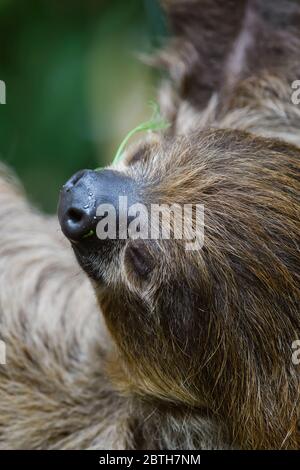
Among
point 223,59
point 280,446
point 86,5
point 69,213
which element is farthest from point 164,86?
point 280,446

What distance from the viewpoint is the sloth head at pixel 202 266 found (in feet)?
11.0

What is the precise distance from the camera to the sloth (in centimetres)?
336

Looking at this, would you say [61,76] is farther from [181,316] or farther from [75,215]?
[181,316]

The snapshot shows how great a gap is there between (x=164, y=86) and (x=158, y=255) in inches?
87.9

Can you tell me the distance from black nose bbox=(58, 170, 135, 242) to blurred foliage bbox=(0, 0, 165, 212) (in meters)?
2.91

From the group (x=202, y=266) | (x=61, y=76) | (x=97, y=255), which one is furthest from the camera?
(x=61, y=76)

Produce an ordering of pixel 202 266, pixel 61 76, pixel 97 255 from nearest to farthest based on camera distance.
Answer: pixel 202 266, pixel 97 255, pixel 61 76

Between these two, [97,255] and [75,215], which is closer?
[75,215]

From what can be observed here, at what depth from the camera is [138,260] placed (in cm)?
344

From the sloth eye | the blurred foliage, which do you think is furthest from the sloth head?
the blurred foliage

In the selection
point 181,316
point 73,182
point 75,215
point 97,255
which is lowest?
point 181,316

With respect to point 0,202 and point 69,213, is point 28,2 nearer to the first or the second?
point 0,202

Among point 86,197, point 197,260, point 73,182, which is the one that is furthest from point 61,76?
point 197,260

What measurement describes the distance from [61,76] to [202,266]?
3612 mm
